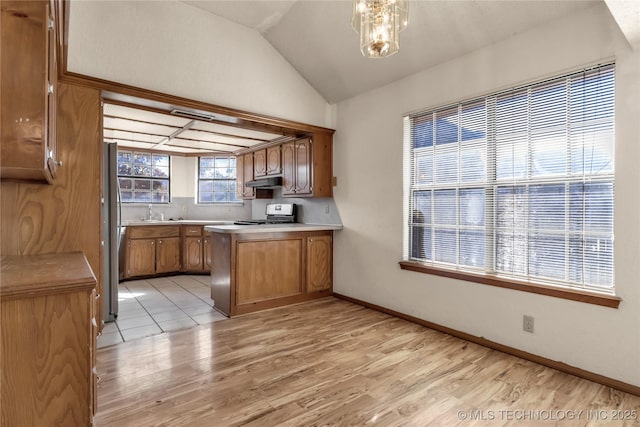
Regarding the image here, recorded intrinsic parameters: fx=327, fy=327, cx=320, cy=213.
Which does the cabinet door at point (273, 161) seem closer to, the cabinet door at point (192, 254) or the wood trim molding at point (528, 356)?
the cabinet door at point (192, 254)

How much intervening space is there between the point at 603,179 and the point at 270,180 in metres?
3.82

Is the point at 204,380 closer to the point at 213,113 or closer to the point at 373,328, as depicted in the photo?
the point at 373,328

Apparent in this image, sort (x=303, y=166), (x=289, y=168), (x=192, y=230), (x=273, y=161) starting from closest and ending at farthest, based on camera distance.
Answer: (x=303, y=166), (x=289, y=168), (x=273, y=161), (x=192, y=230)

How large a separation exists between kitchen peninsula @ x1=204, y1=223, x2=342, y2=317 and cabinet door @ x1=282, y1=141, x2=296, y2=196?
825 mm

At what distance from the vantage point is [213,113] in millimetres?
3344

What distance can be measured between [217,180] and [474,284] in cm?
516

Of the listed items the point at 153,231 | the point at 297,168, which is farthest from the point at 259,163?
the point at 153,231

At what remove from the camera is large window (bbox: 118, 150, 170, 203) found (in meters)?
5.95

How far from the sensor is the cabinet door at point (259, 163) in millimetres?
5301

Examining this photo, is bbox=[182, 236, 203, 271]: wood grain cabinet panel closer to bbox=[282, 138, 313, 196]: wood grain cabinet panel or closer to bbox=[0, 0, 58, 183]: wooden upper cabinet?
bbox=[282, 138, 313, 196]: wood grain cabinet panel

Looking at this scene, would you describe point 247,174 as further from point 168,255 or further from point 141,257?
point 141,257

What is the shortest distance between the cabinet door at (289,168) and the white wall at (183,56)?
0.67 metres

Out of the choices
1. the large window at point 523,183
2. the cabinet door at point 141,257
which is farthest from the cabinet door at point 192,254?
the large window at point 523,183

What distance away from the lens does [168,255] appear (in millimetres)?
5465
